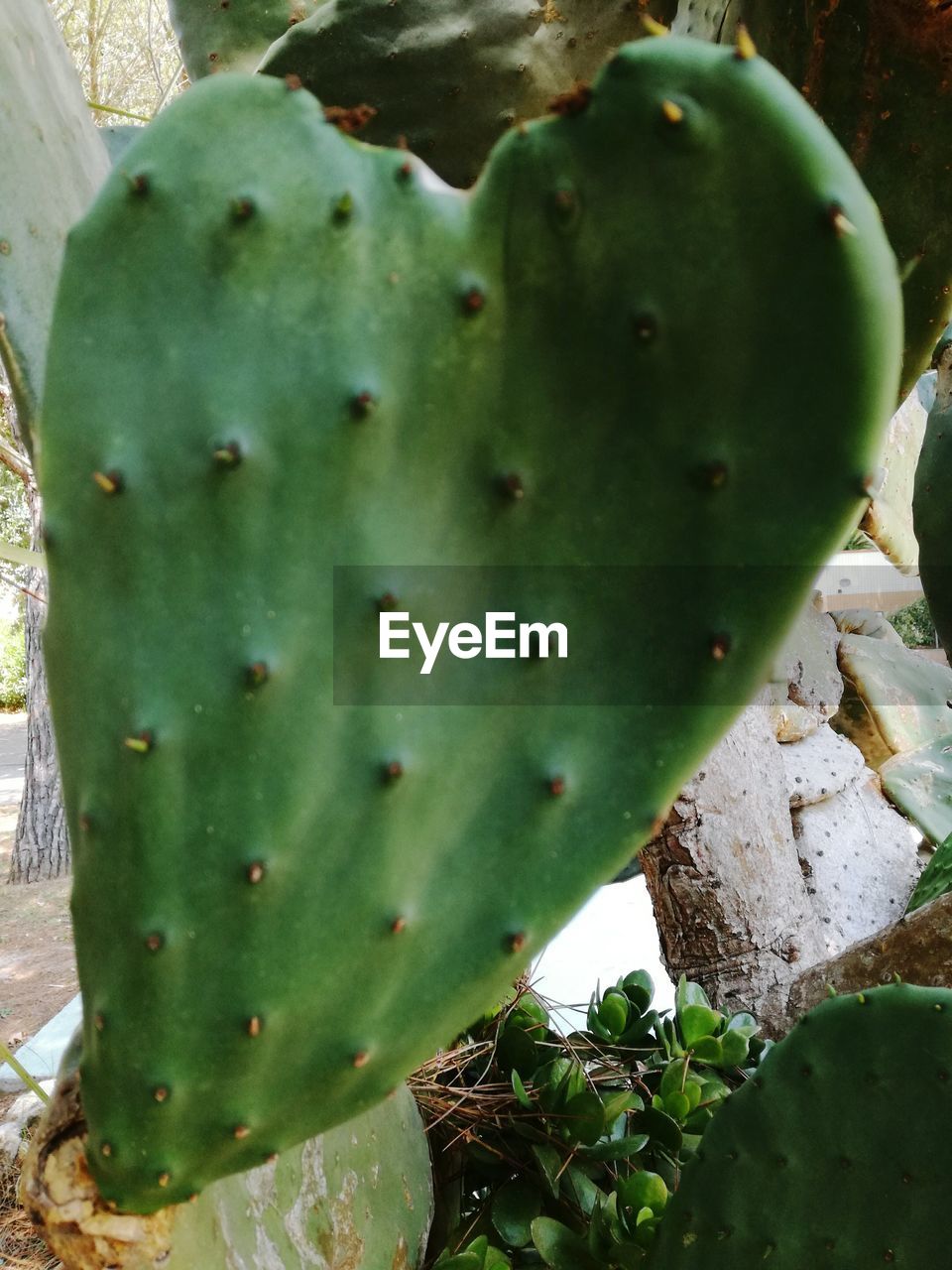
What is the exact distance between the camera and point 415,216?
423mm

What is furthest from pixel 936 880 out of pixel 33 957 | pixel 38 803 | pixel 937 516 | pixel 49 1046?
pixel 38 803

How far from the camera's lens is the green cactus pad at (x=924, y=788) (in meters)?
2.21

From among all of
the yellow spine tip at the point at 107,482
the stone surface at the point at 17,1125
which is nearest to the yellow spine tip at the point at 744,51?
the yellow spine tip at the point at 107,482

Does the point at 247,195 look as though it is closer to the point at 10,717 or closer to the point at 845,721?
the point at 845,721

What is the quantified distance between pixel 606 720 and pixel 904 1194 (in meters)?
0.51

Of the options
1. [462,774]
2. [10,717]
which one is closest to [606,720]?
[462,774]

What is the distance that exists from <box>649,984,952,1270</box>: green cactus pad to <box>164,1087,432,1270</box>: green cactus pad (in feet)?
0.77

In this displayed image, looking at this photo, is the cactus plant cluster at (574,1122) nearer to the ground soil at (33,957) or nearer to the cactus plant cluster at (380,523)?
the cactus plant cluster at (380,523)

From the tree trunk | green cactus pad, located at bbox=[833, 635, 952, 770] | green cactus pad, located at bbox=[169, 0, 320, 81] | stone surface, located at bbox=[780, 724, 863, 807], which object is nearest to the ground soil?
the tree trunk

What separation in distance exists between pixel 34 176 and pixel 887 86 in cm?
58

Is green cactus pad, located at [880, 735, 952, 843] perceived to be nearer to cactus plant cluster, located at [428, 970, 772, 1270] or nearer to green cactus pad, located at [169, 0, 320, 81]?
cactus plant cluster, located at [428, 970, 772, 1270]

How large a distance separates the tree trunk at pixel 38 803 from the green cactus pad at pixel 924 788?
3.27m

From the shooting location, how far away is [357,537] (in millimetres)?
420

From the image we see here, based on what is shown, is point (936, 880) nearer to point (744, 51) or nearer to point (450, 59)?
point (450, 59)
